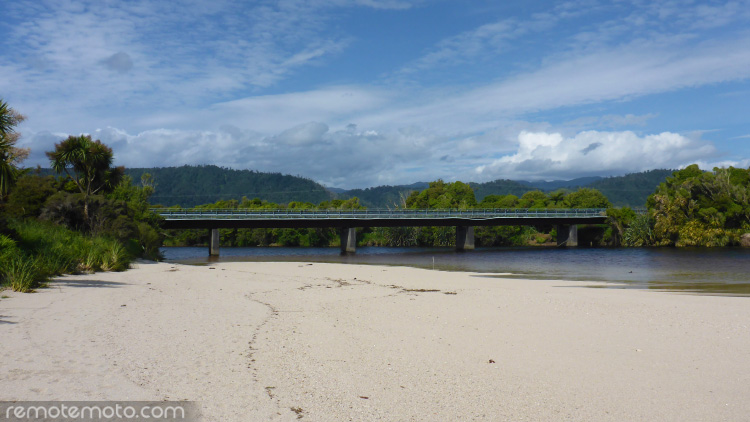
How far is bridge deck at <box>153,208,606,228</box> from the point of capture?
65125 mm

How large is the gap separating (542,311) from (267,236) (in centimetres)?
9902

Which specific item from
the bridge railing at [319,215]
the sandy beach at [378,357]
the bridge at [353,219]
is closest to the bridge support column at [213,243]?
the bridge at [353,219]

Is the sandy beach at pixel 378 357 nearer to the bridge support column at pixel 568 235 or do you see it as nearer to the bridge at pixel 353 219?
the bridge at pixel 353 219

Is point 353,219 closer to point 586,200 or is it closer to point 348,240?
point 348,240

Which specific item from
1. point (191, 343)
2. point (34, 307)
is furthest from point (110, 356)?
point (34, 307)

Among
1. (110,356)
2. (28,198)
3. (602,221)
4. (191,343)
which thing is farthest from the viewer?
(602,221)

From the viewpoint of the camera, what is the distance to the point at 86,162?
1443 inches

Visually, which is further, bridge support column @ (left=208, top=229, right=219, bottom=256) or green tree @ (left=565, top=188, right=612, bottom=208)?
green tree @ (left=565, top=188, right=612, bottom=208)

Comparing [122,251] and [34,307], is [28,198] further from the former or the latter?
[34,307]

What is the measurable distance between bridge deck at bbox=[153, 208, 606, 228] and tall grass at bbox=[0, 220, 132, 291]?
A: 131 feet

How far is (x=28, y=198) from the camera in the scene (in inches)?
1292

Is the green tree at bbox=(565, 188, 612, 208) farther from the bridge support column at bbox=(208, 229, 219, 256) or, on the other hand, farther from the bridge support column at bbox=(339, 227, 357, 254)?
the bridge support column at bbox=(208, 229, 219, 256)

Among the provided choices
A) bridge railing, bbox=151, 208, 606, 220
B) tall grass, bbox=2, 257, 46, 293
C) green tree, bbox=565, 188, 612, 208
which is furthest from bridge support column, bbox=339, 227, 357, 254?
tall grass, bbox=2, 257, 46, 293

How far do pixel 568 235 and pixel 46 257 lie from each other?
83687 mm
